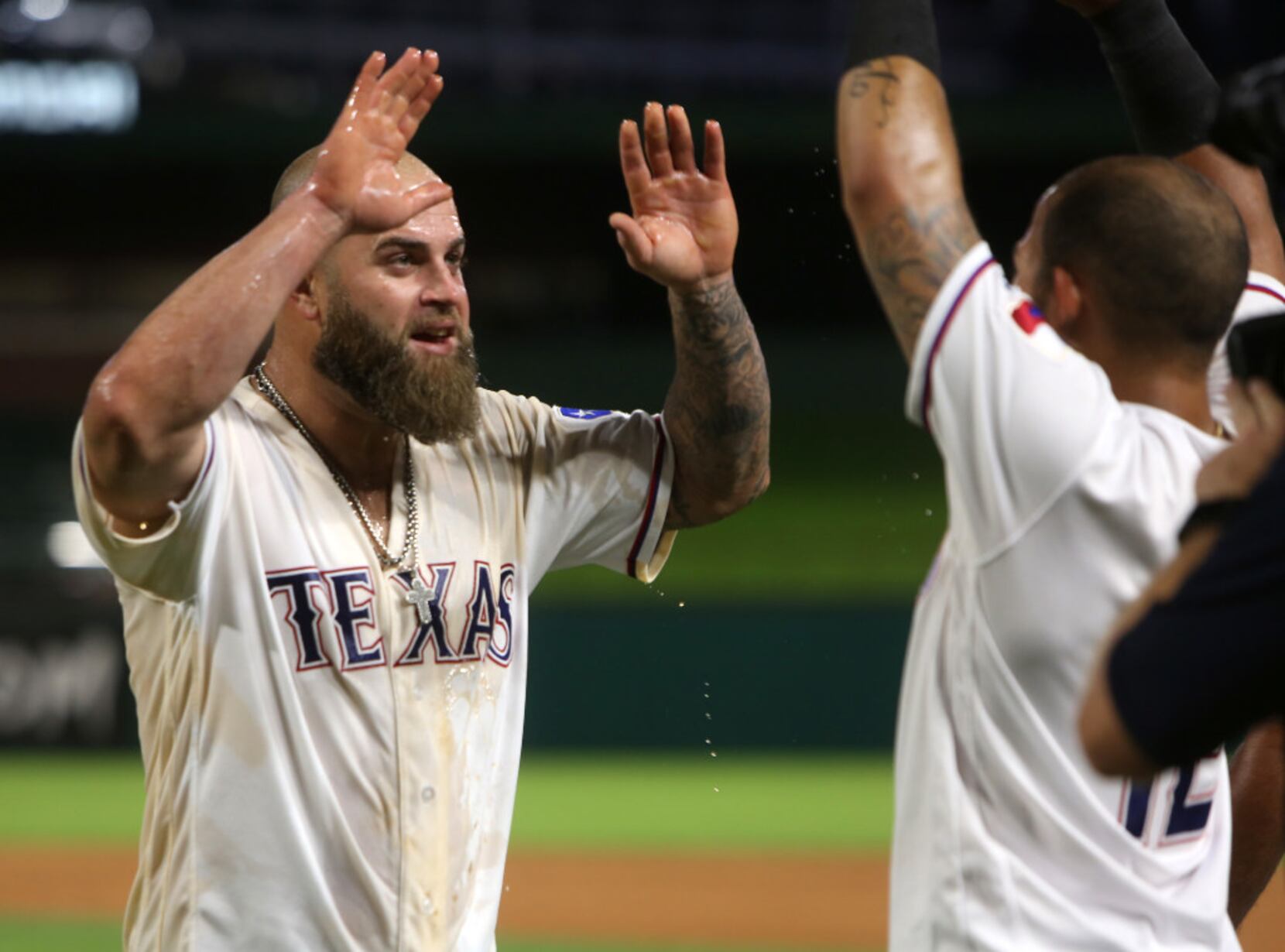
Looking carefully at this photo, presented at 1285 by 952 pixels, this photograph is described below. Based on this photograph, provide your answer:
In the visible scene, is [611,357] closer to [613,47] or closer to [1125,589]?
[613,47]

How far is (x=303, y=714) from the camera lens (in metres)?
2.76

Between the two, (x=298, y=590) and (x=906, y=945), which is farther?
(x=298, y=590)

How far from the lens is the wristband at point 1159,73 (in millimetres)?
2902

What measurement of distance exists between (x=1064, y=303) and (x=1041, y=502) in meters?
0.35

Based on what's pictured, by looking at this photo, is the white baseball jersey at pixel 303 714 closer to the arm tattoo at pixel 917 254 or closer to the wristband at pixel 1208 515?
the arm tattoo at pixel 917 254

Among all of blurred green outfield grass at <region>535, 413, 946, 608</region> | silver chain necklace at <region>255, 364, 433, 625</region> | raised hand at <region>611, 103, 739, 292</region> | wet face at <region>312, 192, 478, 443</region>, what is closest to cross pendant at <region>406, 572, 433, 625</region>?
silver chain necklace at <region>255, 364, 433, 625</region>

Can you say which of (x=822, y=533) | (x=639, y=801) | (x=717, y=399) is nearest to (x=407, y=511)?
(x=717, y=399)

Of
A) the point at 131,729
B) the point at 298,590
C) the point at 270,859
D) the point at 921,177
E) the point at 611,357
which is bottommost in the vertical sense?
the point at 131,729

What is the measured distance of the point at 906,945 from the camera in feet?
7.06

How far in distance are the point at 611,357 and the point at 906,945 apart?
14.4 meters

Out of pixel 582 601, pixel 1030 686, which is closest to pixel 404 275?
pixel 1030 686

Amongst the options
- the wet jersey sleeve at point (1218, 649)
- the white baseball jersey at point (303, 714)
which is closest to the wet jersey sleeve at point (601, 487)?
the white baseball jersey at point (303, 714)

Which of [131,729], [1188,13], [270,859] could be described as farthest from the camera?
A: [1188,13]

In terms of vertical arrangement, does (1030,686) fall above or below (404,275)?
below
